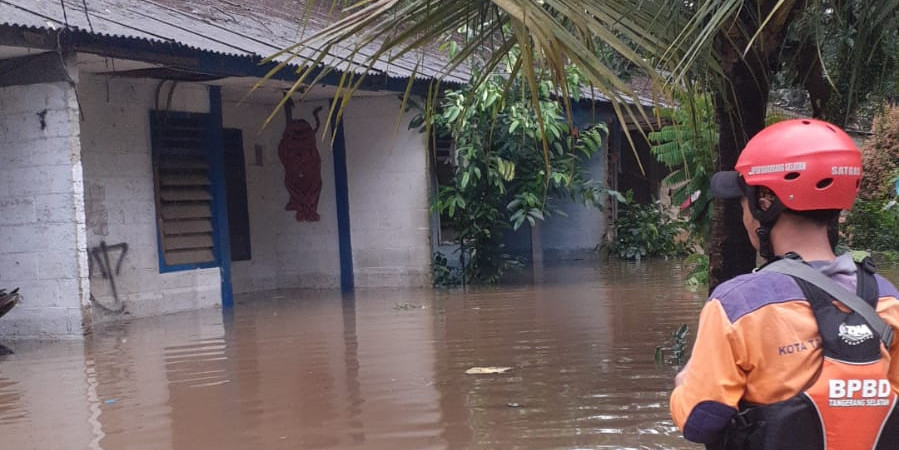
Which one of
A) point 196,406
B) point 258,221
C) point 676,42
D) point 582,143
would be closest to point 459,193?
point 582,143

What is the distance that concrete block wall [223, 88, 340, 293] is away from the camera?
13.8 m

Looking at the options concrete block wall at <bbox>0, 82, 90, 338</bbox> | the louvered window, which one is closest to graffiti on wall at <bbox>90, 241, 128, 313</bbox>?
the louvered window

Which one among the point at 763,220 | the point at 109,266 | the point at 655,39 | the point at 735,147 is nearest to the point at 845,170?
the point at 763,220

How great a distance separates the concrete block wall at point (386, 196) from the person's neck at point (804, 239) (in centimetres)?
1106

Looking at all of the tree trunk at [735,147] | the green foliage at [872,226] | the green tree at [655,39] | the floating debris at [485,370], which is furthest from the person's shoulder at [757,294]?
the green foliage at [872,226]

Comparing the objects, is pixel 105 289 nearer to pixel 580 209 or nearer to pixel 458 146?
pixel 458 146

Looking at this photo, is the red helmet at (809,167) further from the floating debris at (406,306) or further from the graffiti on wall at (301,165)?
the graffiti on wall at (301,165)

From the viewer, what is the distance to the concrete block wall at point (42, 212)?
9.09 meters

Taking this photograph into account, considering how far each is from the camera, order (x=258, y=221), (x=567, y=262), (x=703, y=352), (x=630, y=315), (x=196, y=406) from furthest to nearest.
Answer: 1. (x=567, y=262)
2. (x=258, y=221)
3. (x=630, y=315)
4. (x=196, y=406)
5. (x=703, y=352)

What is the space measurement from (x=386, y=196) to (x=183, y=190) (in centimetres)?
285

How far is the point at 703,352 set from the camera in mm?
1958

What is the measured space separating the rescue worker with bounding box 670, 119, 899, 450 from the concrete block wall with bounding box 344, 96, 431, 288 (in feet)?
36.4

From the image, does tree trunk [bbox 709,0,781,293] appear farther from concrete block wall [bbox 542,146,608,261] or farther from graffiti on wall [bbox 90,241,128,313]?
concrete block wall [bbox 542,146,608,261]

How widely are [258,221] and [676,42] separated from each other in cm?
1149
